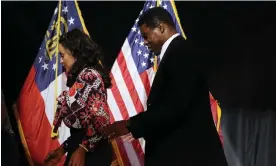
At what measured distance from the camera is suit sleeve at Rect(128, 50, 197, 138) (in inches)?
82.3

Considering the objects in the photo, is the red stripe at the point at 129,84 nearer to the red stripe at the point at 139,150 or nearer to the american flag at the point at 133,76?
the american flag at the point at 133,76

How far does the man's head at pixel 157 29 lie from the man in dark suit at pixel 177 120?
0.23 ft

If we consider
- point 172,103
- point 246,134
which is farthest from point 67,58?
point 246,134

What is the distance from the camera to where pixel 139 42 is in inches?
165

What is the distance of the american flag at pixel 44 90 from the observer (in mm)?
4160

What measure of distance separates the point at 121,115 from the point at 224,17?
1.22 m

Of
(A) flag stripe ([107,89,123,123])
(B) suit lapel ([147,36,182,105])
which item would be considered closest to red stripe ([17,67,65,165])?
(A) flag stripe ([107,89,123,123])

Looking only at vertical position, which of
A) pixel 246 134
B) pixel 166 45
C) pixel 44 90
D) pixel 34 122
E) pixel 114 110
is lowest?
pixel 246 134

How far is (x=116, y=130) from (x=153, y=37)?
0.43 meters

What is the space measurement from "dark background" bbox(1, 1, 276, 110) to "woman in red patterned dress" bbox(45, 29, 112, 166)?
2.03 meters

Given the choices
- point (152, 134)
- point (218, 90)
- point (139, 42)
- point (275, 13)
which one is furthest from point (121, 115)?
point (152, 134)

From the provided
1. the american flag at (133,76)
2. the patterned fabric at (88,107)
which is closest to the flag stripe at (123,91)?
the american flag at (133,76)

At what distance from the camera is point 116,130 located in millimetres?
2207

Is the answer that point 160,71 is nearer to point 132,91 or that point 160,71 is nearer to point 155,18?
point 155,18
